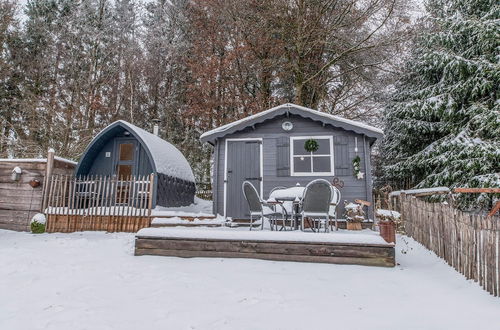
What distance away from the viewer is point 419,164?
12727 mm

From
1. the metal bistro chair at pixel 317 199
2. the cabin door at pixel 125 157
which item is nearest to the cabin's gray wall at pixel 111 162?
the cabin door at pixel 125 157

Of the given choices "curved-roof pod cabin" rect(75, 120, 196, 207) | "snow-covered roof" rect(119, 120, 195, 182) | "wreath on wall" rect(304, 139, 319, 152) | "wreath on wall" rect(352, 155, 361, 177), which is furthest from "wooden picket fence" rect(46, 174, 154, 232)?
"wreath on wall" rect(352, 155, 361, 177)

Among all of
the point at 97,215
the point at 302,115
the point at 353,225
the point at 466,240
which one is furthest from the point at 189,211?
the point at 466,240

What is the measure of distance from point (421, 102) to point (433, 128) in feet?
4.57

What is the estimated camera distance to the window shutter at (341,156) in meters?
7.89

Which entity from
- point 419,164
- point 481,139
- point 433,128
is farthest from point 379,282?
point 433,128

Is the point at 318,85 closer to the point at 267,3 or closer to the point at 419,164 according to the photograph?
the point at 267,3

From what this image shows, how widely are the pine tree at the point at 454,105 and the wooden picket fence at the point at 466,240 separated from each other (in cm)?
619

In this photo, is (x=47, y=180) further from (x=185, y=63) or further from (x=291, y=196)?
(x=185, y=63)

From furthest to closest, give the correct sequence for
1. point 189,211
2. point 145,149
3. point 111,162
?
point 189,211
point 111,162
point 145,149

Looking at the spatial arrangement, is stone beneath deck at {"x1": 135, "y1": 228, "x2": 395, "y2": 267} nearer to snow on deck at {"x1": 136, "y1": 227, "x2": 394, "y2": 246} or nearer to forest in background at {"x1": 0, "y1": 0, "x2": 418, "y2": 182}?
snow on deck at {"x1": 136, "y1": 227, "x2": 394, "y2": 246}

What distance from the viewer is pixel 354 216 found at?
732 cm

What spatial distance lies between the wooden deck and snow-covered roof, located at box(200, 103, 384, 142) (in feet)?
14.0

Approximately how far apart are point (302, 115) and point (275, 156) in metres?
1.27
